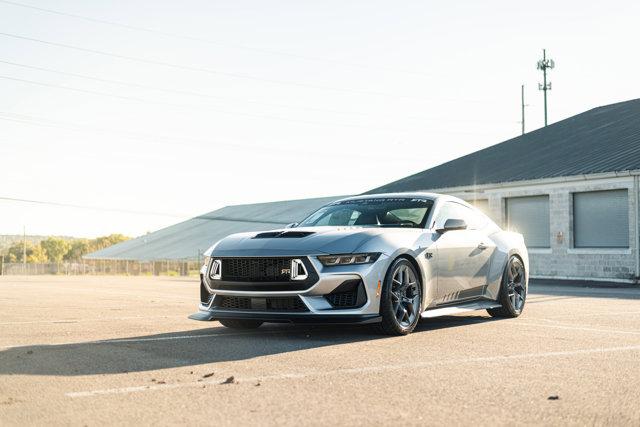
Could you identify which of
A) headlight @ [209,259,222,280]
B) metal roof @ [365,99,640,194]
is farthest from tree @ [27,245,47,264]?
headlight @ [209,259,222,280]

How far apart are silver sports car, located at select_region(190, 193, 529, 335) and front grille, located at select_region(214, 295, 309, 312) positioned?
1 centimetres

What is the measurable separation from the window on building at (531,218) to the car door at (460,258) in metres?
18.9

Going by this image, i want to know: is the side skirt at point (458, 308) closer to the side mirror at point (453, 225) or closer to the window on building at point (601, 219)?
the side mirror at point (453, 225)

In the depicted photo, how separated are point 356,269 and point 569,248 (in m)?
20.9

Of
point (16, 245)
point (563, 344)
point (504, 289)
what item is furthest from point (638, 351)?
point (16, 245)

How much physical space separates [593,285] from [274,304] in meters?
18.5

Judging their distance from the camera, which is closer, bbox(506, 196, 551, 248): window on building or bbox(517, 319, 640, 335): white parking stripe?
bbox(517, 319, 640, 335): white parking stripe

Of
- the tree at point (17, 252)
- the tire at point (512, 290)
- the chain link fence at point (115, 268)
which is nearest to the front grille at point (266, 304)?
the tire at point (512, 290)

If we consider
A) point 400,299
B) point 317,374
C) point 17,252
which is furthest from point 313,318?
point 17,252

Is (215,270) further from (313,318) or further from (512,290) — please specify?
(512,290)

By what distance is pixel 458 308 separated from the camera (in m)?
9.47

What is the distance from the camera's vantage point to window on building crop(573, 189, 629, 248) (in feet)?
83.1

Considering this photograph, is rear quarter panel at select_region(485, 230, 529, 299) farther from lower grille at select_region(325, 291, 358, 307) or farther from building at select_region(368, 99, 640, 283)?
building at select_region(368, 99, 640, 283)

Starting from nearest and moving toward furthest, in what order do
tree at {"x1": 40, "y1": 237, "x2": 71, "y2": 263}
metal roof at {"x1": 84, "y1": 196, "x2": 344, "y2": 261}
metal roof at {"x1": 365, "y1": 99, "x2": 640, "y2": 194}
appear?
metal roof at {"x1": 365, "y1": 99, "x2": 640, "y2": 194}, metal roof at {"x1": 84, "y1": 196, "x2": 344, "y2": 261}, tree at {"x1": 40, "y1": 237, "x2": 71, "y2": 263}
